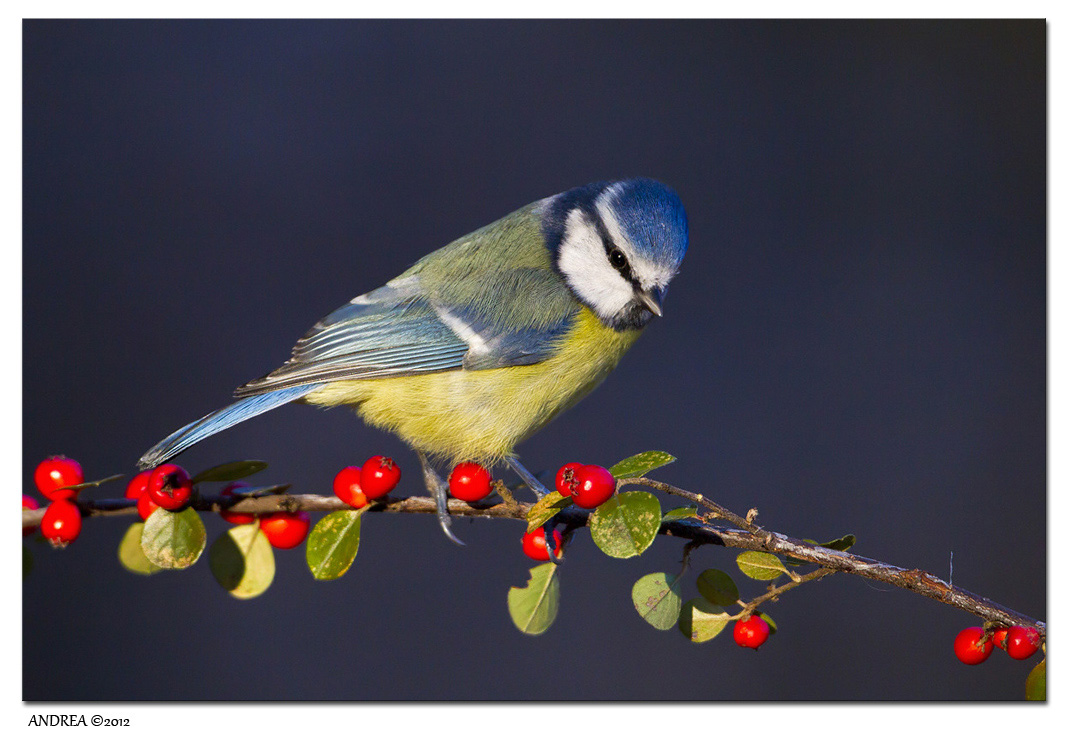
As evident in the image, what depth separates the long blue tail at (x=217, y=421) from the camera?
0.71 meters

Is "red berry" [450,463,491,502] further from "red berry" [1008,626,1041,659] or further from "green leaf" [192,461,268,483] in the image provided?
"red berry" [1008,626,1041,659]

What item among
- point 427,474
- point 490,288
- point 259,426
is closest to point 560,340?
point 490,288

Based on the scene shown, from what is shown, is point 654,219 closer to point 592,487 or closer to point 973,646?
point 592,487

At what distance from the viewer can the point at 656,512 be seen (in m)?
0.56

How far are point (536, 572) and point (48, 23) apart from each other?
129 cm

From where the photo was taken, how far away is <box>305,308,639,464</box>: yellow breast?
0.94m

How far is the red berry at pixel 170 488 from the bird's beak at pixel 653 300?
50cm

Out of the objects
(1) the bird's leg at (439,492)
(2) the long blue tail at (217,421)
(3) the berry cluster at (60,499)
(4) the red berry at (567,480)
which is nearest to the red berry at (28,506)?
(3) the berry cluster at (60,499)

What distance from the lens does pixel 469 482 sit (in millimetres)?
716

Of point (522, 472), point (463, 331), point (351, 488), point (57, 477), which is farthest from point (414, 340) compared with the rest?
point (57, 477)

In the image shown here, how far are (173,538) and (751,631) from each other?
481 millimetres

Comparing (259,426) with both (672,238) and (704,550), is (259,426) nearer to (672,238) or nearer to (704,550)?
(672,238)

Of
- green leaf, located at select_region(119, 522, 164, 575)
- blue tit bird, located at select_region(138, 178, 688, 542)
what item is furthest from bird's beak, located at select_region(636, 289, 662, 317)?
green leaf, located at select_region(119, 522, 164, 575)

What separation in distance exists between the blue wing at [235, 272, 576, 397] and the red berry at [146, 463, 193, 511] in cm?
28
